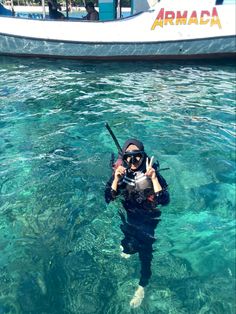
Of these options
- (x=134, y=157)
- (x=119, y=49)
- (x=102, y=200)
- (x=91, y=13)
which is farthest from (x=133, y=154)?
(x=91, y=13)

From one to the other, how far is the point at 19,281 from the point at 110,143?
3961 millimetres

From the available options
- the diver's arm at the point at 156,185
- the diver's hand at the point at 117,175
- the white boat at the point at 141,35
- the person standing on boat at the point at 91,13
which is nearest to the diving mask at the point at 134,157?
the diver's hand at the point at 117,175

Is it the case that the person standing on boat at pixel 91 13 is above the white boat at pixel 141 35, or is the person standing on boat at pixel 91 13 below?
above

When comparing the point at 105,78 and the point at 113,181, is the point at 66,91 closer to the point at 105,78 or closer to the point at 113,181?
the point at 105,78

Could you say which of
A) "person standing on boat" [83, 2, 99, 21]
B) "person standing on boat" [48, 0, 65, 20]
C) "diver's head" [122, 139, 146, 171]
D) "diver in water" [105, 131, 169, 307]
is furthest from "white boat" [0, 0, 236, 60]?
"diver's head" [122, 139, 146, 171]

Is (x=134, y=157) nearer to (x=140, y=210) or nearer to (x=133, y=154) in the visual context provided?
(x=133, y=154)

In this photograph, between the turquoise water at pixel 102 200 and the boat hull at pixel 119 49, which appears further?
the boat hull at pixel 119 49

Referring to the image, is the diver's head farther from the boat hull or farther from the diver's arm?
the boat hull

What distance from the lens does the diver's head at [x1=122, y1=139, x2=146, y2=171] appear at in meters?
3.92

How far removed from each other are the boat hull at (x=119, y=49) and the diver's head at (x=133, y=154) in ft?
33.8

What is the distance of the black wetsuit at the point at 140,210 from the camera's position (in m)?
4.02

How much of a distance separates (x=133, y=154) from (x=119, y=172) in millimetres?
289

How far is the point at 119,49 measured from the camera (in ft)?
44.6

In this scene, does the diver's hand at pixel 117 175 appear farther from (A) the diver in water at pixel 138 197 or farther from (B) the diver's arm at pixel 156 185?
(B) the diver's arm at pixel 156 185
